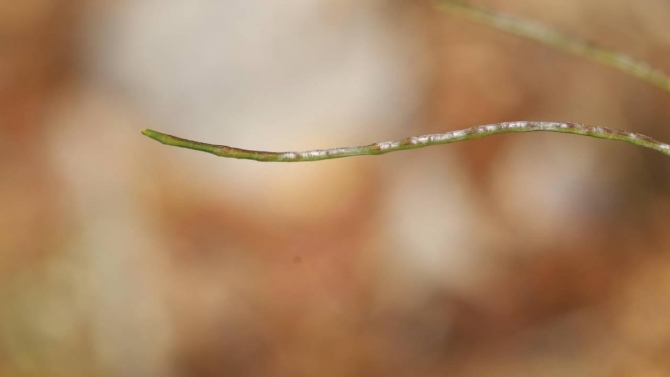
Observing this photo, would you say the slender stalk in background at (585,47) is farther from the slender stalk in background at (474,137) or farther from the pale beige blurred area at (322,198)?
the pale beige blurred area at (322,198)

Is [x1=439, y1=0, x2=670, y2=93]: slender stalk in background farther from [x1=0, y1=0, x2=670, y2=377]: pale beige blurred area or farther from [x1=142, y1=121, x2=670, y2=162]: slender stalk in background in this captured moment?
[x1=0, y1=0, x2=670, y2=377]: pale beige blurred area

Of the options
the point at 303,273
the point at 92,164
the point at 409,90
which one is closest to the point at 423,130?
the point at 409,90

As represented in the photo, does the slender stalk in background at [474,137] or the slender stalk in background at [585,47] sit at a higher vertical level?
the slender stalk in background at [585,47]

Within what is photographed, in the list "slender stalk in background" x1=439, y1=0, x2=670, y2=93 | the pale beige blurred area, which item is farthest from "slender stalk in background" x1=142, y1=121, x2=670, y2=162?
the pale beige blurred area

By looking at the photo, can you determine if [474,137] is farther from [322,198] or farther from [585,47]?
[322,198]

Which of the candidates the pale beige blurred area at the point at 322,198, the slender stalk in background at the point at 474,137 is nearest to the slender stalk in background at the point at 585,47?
the slender stalk in background at the point at 474,137

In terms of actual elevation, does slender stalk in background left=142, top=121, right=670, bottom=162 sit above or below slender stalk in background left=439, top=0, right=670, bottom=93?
below

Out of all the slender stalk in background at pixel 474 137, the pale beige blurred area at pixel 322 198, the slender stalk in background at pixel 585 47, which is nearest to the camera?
the slender stalk in background at pixel 474 137

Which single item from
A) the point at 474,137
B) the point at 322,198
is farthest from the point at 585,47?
the point at 322,198
